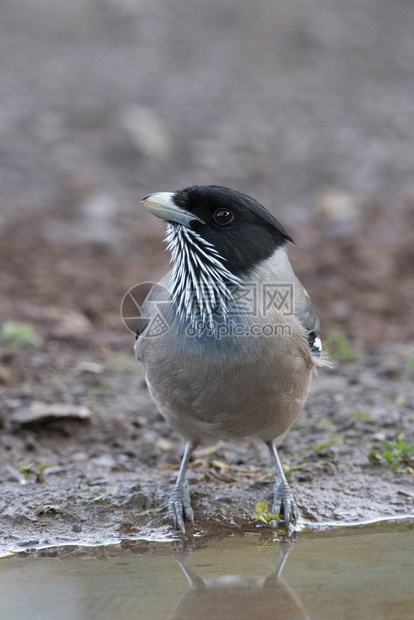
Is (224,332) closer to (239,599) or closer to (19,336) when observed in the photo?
(239,599)

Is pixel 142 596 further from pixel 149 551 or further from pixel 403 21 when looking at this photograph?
pixel 403 21

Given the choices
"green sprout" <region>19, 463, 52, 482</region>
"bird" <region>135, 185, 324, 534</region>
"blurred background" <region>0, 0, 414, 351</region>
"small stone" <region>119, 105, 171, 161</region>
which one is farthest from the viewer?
"small stone" <region>119, 105, 171, 161</region>

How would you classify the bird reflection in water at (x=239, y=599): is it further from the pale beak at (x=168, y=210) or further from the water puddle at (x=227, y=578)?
the pale beak at (x=168, y=210)

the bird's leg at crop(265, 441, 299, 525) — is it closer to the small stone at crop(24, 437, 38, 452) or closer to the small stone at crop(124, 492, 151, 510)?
the small stone at crop(124, 492, 151, 510)

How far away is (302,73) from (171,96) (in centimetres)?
352

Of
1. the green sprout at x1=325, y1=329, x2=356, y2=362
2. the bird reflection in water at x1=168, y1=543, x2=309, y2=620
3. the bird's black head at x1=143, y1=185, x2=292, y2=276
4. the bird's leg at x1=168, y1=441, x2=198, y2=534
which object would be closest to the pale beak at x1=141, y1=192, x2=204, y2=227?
the bird's black head at x1=143, y1=185, x2=292, y2=276

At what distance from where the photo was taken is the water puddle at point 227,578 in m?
4.73

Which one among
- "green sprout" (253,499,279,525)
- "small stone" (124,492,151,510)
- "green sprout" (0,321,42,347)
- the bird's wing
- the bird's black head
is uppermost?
the bird's black head

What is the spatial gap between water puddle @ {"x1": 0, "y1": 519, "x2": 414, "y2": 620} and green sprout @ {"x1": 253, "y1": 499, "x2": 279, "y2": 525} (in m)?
0.11

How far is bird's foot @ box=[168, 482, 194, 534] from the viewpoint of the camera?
6.25m

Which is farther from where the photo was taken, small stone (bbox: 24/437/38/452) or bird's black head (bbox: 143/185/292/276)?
small stone (bbox: 24/437/38/452)

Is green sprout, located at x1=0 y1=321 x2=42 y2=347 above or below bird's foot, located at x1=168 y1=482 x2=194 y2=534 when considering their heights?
above

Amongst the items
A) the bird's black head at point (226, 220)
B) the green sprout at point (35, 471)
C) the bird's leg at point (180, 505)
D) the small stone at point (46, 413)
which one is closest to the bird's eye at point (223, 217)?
the bird's black head at point (226, 220)

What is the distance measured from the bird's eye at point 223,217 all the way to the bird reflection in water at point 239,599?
2502mm
